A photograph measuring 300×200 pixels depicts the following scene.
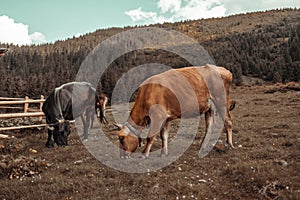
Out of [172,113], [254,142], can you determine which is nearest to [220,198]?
[172,113]

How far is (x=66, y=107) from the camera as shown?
14.6 m

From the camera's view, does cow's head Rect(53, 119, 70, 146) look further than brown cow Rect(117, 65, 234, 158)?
Yes

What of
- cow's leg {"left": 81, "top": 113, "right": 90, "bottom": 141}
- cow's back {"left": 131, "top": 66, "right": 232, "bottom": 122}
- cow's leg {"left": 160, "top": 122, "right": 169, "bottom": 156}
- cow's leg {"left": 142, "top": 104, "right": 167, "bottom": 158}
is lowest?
cow's leg {"left": 81, "top": 113, "right": 90, "bottom": 141}

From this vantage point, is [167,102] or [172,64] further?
[172,64]

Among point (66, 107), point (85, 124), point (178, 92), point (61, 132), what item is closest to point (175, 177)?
point (178, 92)

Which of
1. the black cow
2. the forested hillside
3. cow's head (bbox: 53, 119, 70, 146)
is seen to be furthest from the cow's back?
the forested hillside

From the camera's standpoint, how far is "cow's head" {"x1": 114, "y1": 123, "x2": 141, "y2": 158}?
367 inches

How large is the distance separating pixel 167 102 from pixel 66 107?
263 inches

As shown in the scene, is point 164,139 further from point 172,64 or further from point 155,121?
point 172,64

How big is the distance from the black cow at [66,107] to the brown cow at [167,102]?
4.21 metres

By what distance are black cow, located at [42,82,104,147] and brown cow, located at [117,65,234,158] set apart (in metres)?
4.21

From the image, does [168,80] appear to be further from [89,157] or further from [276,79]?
[276,79]

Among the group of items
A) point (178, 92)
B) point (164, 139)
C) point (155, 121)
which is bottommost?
point (164, 139)

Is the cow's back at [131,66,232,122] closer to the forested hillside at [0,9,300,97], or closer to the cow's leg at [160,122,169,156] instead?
the cow's leg at [160,122,169,156]
